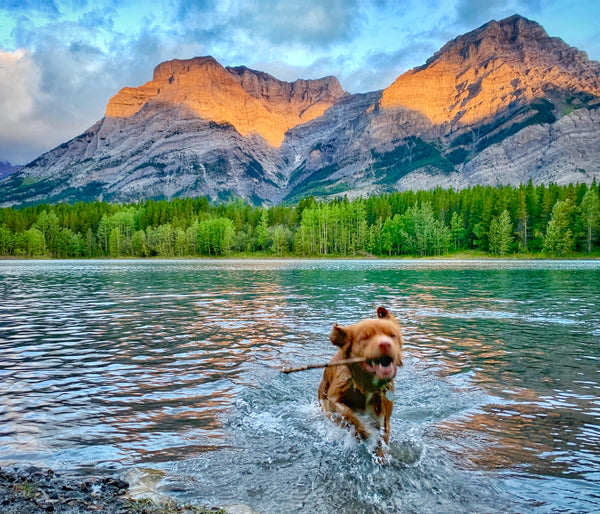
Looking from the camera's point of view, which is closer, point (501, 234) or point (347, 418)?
point (347, 418)

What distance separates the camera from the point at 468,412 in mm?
8938

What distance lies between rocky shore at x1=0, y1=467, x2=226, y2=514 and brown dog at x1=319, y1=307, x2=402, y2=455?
240cm

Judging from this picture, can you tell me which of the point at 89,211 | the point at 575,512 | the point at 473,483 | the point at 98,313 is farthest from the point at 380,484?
the point at 89,211

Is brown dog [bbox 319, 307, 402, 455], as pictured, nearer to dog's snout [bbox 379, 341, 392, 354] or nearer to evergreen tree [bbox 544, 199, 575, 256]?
dog's snout [bbox 379, 341, 392, 354]

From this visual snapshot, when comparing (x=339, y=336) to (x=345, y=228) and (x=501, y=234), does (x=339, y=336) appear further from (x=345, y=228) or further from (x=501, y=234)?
(x=345, y=228)

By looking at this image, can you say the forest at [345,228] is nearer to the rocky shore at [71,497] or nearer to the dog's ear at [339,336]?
the dog's ear at [339,336]

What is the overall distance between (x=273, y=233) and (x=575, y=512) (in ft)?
491

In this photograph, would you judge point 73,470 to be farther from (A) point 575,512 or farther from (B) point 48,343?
(B) point 48,343

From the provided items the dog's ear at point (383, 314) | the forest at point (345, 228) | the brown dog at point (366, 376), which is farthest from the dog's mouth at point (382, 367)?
the forest at point (345, 228)

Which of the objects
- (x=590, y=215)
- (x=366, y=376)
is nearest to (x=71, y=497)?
(x=366, y=376)

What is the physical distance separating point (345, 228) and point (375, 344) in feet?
489

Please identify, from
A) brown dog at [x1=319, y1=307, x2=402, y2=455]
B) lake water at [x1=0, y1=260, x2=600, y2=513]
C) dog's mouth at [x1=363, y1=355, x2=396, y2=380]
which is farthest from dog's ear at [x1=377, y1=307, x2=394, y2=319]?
lake water at [x1=0, y1=260, x2=600, y2=513]

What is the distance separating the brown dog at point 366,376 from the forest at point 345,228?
130m

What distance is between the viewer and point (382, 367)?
5297 mm
